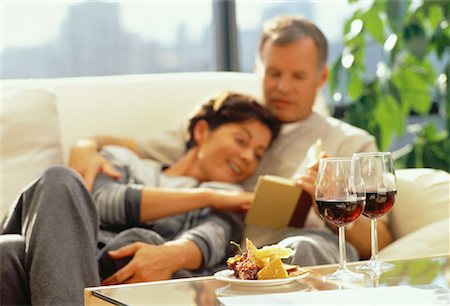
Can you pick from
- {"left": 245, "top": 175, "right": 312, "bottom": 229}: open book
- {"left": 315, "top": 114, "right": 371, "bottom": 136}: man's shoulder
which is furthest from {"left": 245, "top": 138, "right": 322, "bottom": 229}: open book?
{"left": 315, "top": 114, "right": 371, "bottom": 136}: man's shoulder

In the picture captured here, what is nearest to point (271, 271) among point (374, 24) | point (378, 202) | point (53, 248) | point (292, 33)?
point (378, 202)

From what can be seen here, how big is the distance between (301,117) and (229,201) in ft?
1.51

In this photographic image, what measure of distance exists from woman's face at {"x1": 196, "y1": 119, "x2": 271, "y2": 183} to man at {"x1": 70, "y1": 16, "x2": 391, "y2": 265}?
70 mm

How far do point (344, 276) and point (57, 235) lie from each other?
0.75 m

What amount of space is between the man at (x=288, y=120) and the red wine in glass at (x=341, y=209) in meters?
1.06

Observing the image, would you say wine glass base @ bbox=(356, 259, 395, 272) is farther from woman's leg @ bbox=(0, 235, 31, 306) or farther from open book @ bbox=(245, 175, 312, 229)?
woman's leg @ bbox=(0, 235, 31, 306)

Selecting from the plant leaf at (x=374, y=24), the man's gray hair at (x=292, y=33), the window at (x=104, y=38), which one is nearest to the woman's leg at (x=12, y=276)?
the man's gray hair at (x=292, y=33)

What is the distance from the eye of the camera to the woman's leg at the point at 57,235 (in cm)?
213

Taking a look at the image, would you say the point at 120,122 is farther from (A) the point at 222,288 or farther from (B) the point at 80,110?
(A) the point at 222,288

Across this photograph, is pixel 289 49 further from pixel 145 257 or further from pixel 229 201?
pixel 145 257

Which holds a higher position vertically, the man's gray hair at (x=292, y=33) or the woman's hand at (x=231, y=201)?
the man's gray hair at (x=292, y=33)

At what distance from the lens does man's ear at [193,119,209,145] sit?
296cm

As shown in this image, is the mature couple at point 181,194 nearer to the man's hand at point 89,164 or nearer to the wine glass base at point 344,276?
the man's hand at point 89,164

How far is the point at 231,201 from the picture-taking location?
2.70 meters
